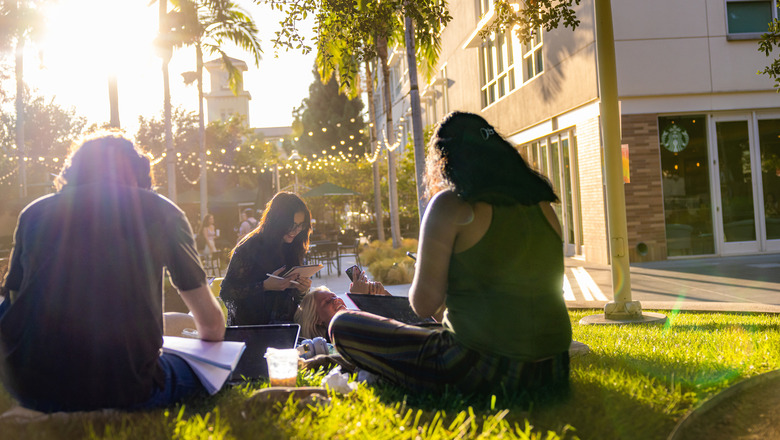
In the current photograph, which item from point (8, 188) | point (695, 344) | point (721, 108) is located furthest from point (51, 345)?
point (8, 188)

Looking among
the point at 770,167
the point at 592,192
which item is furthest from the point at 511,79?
the point at 770,167

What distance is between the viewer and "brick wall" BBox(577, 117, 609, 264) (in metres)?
15.0

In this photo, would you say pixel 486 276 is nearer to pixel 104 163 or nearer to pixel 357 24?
pixel 104 163

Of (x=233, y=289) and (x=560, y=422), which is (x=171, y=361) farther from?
(x=233, y=289)

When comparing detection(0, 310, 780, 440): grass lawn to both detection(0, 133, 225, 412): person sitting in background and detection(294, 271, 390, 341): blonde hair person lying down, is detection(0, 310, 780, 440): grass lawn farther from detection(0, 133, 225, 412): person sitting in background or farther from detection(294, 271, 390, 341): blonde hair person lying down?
detection(294, 271, 390, 341): blonde hair person lying down

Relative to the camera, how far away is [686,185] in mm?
15188

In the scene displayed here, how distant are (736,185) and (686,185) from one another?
3.73ft

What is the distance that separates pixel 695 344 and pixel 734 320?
2110mm

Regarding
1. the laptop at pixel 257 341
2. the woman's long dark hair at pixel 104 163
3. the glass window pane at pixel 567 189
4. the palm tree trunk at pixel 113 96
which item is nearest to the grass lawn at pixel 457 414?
the laptop at pixel 257 341

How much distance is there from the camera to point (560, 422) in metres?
2.85

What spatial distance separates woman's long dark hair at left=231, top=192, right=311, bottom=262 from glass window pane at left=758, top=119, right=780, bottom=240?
13.1 meters

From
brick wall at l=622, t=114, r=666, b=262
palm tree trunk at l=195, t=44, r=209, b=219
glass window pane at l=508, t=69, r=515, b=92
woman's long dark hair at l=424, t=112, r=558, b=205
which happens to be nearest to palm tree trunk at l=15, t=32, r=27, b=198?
palm tree trunk at l=195, t=44, r=209, b=219

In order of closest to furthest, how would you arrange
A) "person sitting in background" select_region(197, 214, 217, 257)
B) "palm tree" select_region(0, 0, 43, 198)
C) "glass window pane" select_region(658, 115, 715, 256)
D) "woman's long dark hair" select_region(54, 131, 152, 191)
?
1. "woman's long dark hair" select_region(54, 131, 152, 191)
2. "glass window pane" select_region(658, 115, 715, 256)
3. "person sitting in background" select_region(197, 214, 217, 257)
4. "palm tree" select_region(0, 0, 43, 198)

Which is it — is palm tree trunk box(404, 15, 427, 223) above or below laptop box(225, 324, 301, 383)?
above
